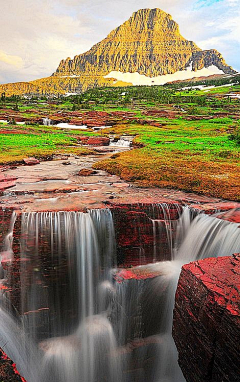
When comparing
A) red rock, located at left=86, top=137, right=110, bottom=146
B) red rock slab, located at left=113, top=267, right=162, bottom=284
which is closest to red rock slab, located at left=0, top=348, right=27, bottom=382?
red rock slab, located at left=113, top=267, right=162, bottom=284

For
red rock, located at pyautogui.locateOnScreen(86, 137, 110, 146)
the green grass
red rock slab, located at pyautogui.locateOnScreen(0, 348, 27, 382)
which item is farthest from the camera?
red rock, located at pyautogui.locateOnScreen(86, 137, 110, 146)

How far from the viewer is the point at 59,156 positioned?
1664 centimetres

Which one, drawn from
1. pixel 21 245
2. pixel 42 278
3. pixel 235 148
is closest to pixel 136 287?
pixel 42 278

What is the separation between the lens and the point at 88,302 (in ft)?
27.2

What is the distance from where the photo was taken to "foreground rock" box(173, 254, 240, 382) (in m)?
4.50

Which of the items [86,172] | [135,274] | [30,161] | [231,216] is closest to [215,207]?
[231,216]

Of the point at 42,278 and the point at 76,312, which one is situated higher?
the point at 42,278

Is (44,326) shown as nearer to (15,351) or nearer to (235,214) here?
(15,351)

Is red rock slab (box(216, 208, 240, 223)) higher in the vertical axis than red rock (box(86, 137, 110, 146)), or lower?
lower

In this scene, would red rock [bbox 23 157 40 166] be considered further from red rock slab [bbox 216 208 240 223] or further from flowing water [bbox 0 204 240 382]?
red rock slab [bbox 216 208 240 223]

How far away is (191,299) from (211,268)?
700mm

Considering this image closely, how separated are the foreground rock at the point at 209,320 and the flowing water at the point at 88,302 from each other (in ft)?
6.58

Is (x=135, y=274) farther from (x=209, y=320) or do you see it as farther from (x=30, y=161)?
(x=30, y=161)

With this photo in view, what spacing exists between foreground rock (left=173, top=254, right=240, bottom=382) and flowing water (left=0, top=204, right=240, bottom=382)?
79.0 inches
